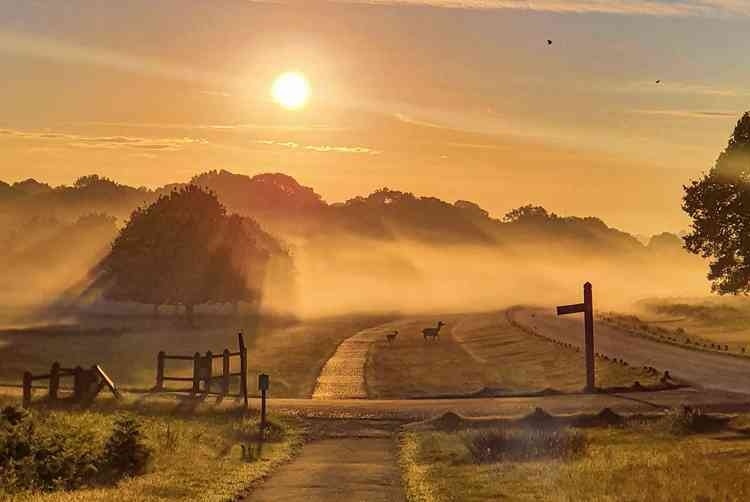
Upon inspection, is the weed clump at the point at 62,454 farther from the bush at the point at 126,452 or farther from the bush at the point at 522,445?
the bush at the point at 522,445

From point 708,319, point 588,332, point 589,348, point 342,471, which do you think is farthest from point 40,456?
point 708,319

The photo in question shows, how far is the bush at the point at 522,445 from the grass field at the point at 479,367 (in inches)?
808

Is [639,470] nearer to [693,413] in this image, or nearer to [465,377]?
[693,413]

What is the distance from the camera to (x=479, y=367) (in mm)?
75938

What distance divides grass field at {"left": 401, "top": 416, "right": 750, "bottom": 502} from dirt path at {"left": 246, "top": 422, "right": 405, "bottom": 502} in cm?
67

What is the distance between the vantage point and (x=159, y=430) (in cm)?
3591

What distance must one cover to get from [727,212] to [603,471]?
43.7 metres

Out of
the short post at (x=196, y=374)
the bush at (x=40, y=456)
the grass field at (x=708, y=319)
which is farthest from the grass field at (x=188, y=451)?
the grass field at (x=708, y=319)

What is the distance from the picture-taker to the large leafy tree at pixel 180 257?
12756 centimetres

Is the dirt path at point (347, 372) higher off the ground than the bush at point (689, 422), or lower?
higher

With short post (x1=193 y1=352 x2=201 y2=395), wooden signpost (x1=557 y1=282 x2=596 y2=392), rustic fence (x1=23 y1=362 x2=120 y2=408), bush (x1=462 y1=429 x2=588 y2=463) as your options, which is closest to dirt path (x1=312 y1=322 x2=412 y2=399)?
short post (x1=193 y1=352 x2=201 y2=395)

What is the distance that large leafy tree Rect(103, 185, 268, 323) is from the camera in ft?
419

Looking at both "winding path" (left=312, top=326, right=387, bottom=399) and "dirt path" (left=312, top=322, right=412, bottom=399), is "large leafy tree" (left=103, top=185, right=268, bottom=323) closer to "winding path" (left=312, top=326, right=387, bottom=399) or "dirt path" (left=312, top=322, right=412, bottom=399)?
"dirt path" (left=312, top=322, right=412, bottom=399)

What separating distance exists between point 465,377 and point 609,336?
89.1ft
